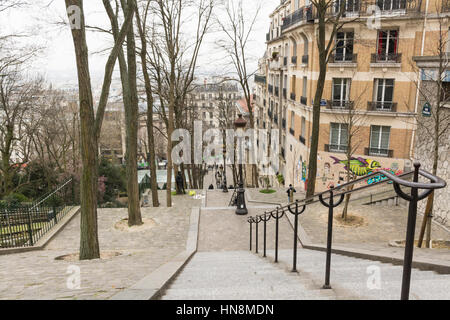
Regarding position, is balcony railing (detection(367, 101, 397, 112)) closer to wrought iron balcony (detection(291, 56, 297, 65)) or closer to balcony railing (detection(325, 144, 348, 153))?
balcony railing (detection(325, 144, 348, 153))

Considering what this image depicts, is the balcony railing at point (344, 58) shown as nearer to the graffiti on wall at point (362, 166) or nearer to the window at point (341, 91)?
the window at point (341, 91)

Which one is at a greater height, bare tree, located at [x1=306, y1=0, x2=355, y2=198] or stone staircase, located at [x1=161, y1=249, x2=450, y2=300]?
bare tree, located at [x1=306, y1=0, x2=355, y2=198]

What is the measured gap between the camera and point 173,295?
3.75m

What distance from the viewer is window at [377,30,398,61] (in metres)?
19.2

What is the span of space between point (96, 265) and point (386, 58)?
1935cm

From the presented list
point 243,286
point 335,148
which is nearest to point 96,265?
point 243,286

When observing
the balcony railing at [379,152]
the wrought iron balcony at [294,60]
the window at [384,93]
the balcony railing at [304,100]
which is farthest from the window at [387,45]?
the wrought iron balcony at [294,60]

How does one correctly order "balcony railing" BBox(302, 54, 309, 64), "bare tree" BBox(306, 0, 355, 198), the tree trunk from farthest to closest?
"balcony railing" BBox(302, 54, 309, 64) < "bare tree" BBox(306, 0, 355, 198) < the tree trunk

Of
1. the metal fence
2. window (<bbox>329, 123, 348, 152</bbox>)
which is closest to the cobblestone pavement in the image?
the metal fence

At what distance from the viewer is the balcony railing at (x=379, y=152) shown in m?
19.6

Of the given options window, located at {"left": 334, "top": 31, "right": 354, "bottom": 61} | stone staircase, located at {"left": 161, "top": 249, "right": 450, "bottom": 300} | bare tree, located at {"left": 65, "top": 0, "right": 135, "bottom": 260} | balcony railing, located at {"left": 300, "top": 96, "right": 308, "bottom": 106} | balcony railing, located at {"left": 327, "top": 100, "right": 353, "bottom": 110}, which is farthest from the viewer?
balcony railing, located at {"left": 300, "top": 96, "right": 308, "bottom": 106}

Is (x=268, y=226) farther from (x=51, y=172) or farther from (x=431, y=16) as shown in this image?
(x=51, y=172)

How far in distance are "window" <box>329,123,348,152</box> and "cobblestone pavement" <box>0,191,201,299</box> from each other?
1156cm

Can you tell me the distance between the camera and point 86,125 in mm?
7816
